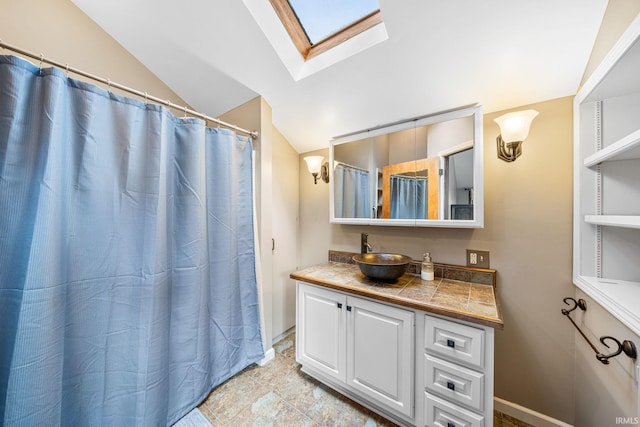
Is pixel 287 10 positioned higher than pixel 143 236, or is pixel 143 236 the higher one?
pixel 287 10

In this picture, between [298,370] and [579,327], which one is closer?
[579,327]

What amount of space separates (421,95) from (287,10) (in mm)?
1034

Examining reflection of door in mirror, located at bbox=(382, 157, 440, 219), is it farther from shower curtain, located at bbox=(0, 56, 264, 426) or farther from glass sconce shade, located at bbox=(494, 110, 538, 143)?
shower curtain, located at bbox=(0, 56, 264, 426)

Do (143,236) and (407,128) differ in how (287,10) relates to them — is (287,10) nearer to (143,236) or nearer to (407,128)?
(407,128)

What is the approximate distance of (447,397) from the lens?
3.65 ft

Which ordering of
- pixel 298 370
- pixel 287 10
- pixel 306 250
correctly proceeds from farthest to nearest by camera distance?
pixel 306 250, pixel 298 370, pixel 287 10

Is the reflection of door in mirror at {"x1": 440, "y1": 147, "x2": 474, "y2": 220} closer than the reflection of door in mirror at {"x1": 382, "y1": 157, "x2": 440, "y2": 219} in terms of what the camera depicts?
Yes

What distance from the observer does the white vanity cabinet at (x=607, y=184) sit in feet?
3.10

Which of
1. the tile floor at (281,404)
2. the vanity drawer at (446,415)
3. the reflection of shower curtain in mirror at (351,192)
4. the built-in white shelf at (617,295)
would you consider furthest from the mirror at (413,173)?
the tile floor at (281,404)

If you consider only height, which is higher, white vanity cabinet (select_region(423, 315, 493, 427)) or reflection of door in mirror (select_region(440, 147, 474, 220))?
reflection of door in mirror (select_region(440, 147, 474, 220))

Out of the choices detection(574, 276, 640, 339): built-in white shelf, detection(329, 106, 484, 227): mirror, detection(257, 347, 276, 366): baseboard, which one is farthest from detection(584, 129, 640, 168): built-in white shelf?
detection(257, 347, 276, 366): baseboard

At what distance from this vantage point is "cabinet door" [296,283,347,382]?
1468mm

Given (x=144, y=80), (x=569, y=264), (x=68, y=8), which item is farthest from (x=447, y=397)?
(x=68, y=8)

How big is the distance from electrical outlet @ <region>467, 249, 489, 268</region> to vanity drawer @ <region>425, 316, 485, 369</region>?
579mm
